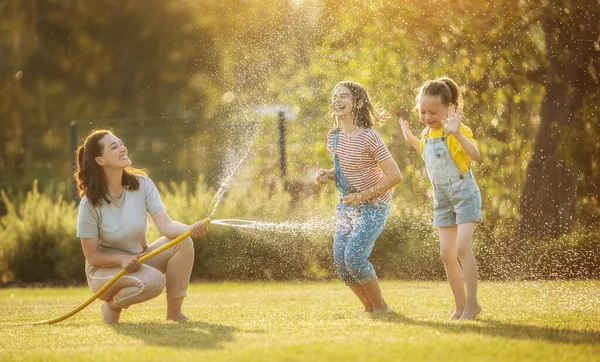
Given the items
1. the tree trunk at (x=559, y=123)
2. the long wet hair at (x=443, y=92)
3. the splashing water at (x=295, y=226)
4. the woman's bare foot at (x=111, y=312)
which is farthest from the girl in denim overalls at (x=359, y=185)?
the tree trunk at (x=559, y=123)

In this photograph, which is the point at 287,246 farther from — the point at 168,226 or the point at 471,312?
the point at 471,312

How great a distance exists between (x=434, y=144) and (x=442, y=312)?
3.55ft

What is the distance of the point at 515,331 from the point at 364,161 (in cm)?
169

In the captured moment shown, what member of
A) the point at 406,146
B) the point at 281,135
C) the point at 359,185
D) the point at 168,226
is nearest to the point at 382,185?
the point at 359,185

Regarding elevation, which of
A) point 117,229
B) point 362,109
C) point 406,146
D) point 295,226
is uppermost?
point 362,109

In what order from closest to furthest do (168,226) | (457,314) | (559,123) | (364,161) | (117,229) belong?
1. (457,314)
2. (117,229)
3. (168,226)
4. (364,161)
5. (559,123)

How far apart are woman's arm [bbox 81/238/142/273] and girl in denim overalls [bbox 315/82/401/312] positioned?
4.03ft

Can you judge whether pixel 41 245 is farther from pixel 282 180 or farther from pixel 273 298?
pixel 273 298

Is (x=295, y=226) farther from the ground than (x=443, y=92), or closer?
closer

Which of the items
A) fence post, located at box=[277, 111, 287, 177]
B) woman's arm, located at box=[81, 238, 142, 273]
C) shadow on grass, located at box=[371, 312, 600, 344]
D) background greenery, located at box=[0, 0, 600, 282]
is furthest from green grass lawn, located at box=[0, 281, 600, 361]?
fence post, located at box=[277, 111, 287, 177]

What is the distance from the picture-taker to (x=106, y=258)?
227 inches

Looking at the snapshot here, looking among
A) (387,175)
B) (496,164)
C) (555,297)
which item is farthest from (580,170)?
(387,175)

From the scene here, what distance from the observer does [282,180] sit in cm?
1169

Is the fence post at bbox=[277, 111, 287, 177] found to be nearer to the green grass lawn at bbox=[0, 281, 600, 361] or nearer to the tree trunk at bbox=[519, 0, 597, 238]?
the tree trunk at bbox=[519, 0, 597, 238]
